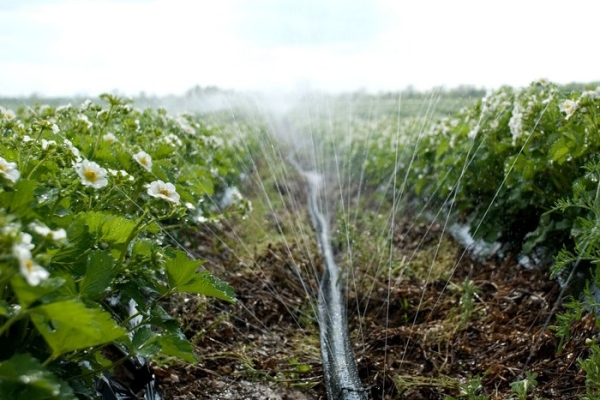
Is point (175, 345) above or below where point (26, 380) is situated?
below

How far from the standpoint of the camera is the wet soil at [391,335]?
Result: 253cm

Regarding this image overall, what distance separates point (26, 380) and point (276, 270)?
2781 millimetres

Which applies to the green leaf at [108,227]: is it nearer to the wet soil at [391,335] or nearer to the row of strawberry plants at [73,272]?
the row of strawberry plants at [73,272]

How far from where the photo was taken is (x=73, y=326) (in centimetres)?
121

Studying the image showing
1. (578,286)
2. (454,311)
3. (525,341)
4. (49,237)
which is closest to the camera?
(49,237)

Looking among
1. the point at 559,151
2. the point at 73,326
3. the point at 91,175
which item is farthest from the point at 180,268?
the point at 559,151

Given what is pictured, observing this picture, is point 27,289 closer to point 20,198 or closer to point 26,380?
point 26,380

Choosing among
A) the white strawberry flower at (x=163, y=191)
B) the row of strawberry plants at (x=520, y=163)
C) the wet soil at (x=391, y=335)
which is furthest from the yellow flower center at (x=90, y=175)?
the row of strawberry plants at (x=520, y=163)

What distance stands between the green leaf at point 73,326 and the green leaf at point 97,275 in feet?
0.47

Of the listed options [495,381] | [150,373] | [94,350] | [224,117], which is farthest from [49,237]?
[224,117]

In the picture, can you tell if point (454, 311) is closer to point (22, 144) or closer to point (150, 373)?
point (150, 373)

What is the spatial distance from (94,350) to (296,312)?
1.95 metres

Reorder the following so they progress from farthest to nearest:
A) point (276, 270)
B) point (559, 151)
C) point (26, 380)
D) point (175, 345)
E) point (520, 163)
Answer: point (276, 270) → point (520, 163) → point (559, 151) → point (175, 345) → point (26, 380)

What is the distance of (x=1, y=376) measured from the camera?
117 centimetres
